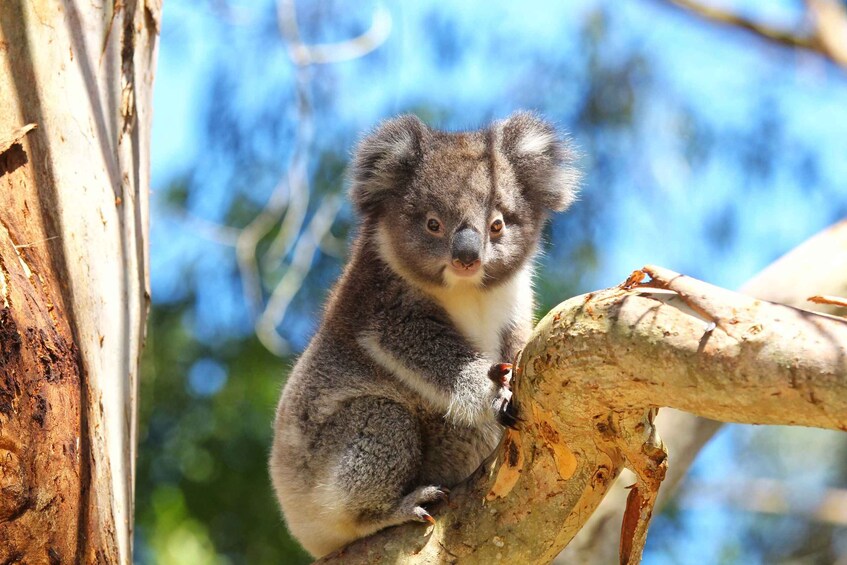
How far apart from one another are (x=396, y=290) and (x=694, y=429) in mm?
1759

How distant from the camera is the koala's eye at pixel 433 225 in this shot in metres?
3.47

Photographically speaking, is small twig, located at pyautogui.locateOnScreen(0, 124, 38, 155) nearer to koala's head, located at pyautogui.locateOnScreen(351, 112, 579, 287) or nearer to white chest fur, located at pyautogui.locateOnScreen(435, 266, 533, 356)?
koala's head, located at pyautogui.locateOnScreen(351, 112, 579, 287)

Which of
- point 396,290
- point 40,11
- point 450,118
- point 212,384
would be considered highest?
point 40,11

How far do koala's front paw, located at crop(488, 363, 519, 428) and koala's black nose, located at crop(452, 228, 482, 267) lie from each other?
52 cm

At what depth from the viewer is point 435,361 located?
325 cm

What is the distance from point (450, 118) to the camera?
854 cm

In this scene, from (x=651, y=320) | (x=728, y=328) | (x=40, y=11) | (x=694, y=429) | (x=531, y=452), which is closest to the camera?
(x=728, y=328)

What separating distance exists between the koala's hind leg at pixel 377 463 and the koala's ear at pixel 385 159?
2.93 feet

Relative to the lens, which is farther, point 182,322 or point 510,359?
point 182,322

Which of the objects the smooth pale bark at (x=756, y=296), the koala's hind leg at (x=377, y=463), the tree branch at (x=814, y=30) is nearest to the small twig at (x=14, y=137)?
the koala's hind leg at (x=377, y=463)

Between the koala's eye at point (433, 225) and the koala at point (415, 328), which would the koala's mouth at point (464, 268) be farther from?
the koala's eye at point (433, 225)

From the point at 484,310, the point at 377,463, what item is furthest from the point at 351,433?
the point at 484,310

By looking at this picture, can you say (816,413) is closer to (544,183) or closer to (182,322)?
(544,183)

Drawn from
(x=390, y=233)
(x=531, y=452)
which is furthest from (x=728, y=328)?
(x=390, y=233)
